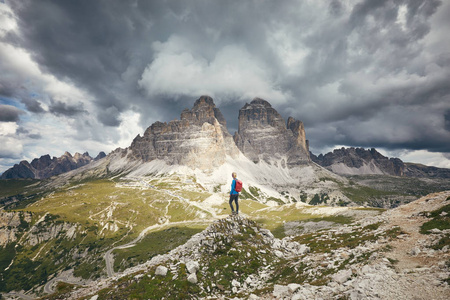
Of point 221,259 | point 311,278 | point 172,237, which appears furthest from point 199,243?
point 172,237

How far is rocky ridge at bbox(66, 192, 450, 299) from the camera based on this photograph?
40.9ft

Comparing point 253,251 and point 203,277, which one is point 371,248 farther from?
point 203,277

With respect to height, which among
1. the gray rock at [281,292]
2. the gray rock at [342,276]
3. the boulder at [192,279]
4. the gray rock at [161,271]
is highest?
the gray rock at [342,276]

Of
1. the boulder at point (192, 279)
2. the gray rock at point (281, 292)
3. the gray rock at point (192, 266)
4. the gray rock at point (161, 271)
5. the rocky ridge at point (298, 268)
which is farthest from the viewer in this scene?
the gray rock at point (192, 266)

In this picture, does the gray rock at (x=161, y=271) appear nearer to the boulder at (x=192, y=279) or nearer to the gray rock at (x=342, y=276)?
the boulder at (x=192, y=279)

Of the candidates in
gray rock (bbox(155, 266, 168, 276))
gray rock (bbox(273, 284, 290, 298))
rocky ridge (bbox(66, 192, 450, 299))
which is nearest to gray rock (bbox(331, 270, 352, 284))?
rocky ridge (bbox(66, 192, 450, 299))

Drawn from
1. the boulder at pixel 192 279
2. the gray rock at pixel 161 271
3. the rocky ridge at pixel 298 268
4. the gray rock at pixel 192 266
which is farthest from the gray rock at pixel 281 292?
the gray rock at pixel 161 271

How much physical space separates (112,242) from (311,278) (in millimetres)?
173690

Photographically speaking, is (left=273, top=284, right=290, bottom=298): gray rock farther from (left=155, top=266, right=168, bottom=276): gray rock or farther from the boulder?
(left=155, top=266, right=168, bottom=276): gray rock

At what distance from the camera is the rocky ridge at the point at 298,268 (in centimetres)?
1248

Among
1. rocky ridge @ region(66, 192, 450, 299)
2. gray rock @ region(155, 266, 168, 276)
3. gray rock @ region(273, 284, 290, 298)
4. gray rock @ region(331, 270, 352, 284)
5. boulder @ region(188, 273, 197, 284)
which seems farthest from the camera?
gray rock @ region(155, 266, 168, 276)

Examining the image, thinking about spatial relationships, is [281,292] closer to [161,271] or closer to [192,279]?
[192,279]

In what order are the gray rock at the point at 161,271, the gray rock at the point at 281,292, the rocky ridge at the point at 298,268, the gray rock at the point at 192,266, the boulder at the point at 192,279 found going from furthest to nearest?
A: 1. the gray rock at the point at 192,266
2. the gray rock at the point at 161,271
3. the boulder at the point at 192,279
4. the gray rock at the point at 281,292
5. the rocky ridge at the point at 298,268

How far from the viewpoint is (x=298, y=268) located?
20828 millimetres
